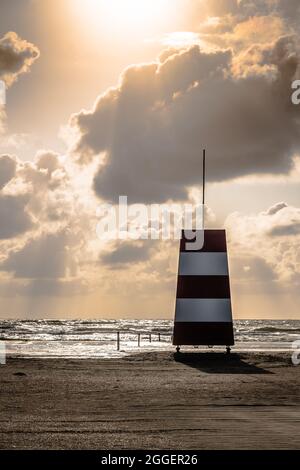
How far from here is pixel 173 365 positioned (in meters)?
15.4

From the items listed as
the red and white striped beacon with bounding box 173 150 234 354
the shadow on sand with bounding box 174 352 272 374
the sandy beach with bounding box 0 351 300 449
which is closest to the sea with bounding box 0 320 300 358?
the red and white striped beacon with bounding box 173 150 234 354

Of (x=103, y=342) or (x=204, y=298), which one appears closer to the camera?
(x=204, y=298)

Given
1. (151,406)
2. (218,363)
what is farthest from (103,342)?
(151,406)

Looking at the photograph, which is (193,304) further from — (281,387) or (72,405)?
(72,405)

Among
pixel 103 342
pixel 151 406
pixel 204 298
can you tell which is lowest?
pixel 103 342

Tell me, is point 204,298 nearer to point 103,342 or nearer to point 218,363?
point 218,363

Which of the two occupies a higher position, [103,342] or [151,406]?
[151,406]

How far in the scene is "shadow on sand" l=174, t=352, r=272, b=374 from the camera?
46.2 feet

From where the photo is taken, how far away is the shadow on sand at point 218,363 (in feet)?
46.2

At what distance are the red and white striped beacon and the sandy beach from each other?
6.81 feet

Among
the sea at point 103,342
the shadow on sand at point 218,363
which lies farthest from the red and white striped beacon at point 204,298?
the sea at point 103,342

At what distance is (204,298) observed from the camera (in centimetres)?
1772

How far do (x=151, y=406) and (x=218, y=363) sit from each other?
6999mm
